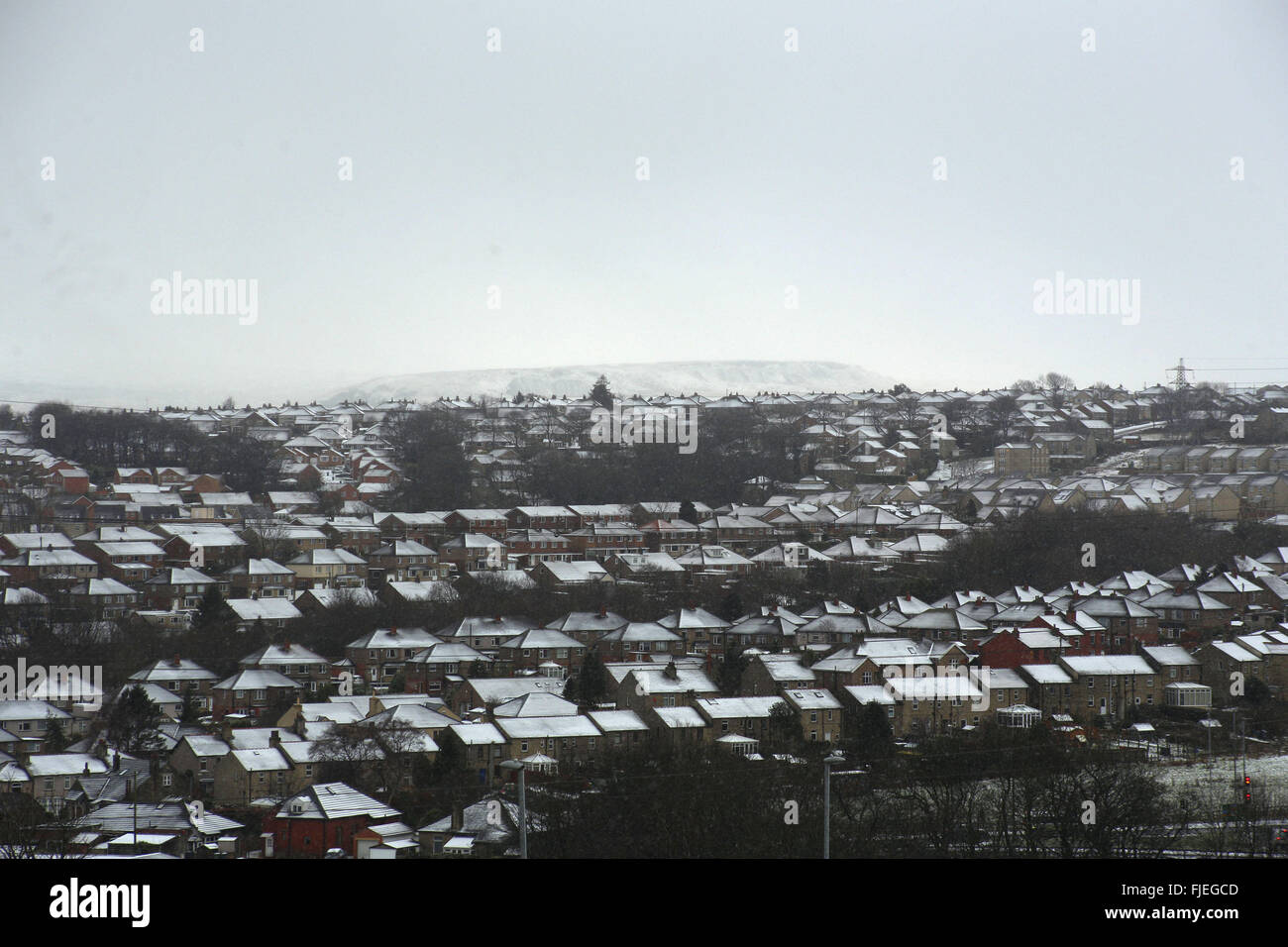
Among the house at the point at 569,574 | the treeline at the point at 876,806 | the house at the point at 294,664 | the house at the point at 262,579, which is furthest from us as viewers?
the house at the point at 569,574

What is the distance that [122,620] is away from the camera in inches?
598

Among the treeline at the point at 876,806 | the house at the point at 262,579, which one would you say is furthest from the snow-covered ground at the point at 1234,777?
the house at the point at 262,579

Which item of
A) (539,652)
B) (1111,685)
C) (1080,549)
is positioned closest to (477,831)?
(539,652)

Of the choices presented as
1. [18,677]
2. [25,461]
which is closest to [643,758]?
[18,677]

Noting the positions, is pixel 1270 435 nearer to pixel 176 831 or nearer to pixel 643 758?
pixel 643 758

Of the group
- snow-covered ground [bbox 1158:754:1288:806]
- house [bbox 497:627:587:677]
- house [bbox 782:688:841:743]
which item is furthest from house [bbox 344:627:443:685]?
snow-covered ground [bbox 1158:754:1288:806]

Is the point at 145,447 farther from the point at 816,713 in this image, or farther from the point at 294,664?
the point at 816,713

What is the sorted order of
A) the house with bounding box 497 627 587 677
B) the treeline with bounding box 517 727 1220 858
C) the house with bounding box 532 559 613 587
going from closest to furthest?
1. the treeline with bounding box 517 727 1220 858
2. the house with bounding box 497 627 587 677
3. the house with bounding box 532 559 613 587

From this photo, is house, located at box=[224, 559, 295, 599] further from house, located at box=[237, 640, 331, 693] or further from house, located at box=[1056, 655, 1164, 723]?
house, located at box=[1056, 655, 1164, 723]

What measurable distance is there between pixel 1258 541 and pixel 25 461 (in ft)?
75.6

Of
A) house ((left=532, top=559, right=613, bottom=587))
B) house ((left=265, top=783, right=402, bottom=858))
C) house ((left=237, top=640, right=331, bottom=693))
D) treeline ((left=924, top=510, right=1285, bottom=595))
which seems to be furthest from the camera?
house ((left=532, top=559, right=613, bottom=587))

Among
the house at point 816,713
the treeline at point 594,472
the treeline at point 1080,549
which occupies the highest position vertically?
the treeline at point 594,472

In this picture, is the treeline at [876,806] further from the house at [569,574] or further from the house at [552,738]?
the house at [569,574]
